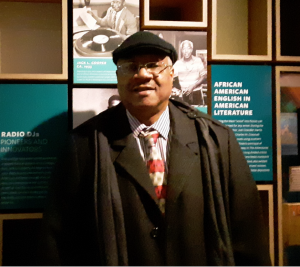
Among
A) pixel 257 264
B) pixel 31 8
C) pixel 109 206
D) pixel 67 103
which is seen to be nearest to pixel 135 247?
pixel 109 206

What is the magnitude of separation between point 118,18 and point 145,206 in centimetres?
89

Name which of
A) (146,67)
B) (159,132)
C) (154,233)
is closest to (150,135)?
(159,132)

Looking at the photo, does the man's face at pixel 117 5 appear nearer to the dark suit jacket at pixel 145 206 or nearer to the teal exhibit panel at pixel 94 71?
the teal exhibit panel at pixel 94 71

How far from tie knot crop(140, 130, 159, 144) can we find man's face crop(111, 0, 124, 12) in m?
0.67

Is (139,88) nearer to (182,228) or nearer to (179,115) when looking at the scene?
(179,115)

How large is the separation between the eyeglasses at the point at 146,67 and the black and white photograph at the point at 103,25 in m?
0.35

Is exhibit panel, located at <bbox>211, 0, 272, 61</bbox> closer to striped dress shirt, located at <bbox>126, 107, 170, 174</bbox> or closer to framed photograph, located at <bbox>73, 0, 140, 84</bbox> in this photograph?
framed photograph, located at <bbox>73, 0, 140, 84</bbox>

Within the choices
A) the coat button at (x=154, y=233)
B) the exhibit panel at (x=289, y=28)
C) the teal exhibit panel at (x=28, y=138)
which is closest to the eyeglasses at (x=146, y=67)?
the teal exhibit panel at (x=28, y=138)

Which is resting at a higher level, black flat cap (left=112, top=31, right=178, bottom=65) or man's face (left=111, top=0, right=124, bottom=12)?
man's face (left=111, top=0, right=124, bottom=12)

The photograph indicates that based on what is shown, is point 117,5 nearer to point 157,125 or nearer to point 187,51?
point 187,51

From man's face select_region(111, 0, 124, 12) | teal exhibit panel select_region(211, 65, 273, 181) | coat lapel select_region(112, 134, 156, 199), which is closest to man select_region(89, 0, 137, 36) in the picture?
man's face select_region(111, 0, 124, 12)

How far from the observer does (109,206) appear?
34.3 inches

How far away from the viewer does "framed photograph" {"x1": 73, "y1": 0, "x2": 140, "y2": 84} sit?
1.20 meters

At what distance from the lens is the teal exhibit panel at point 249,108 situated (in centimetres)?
129
